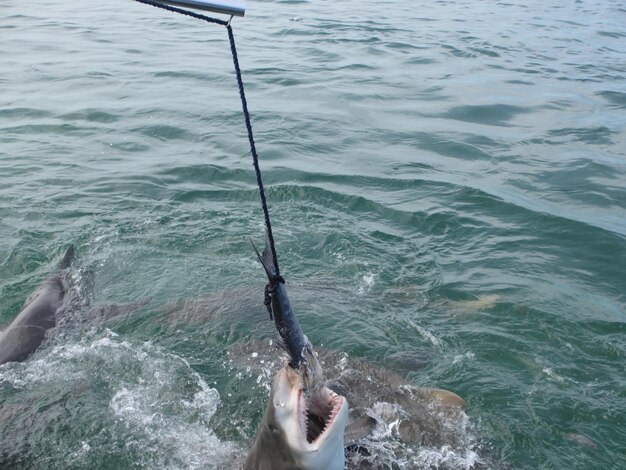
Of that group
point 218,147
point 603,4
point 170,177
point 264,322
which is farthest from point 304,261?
point 603,4

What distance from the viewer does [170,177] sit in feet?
31.3

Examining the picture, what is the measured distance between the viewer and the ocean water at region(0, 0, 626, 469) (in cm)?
521

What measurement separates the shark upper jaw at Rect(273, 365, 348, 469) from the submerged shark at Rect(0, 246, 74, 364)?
3326 millimetres

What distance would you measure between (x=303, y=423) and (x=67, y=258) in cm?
458

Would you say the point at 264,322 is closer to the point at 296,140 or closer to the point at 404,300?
the point at 404,300

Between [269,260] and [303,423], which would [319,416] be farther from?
[269,260]

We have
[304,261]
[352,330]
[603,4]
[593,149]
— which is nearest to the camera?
[352,330]

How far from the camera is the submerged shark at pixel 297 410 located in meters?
3.17

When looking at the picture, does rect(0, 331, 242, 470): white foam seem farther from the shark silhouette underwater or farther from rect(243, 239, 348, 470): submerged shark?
rect(243, 239, 348, 470): submerged shark

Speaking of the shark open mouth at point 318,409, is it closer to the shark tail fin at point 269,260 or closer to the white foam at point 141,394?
the shark tail fin at point 269,260

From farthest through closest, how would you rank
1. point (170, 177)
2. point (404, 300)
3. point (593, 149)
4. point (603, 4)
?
1. point (603, 4)
2. point (593, 149)
3. point (170, 177)
4. point (404, 300)

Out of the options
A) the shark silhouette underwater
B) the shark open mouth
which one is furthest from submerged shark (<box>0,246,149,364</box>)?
the shark open mouth

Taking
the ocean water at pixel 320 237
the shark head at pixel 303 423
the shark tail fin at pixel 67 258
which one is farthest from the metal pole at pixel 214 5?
the shark tail fin at pixel 67 258

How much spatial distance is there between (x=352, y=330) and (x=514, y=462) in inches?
76.3
